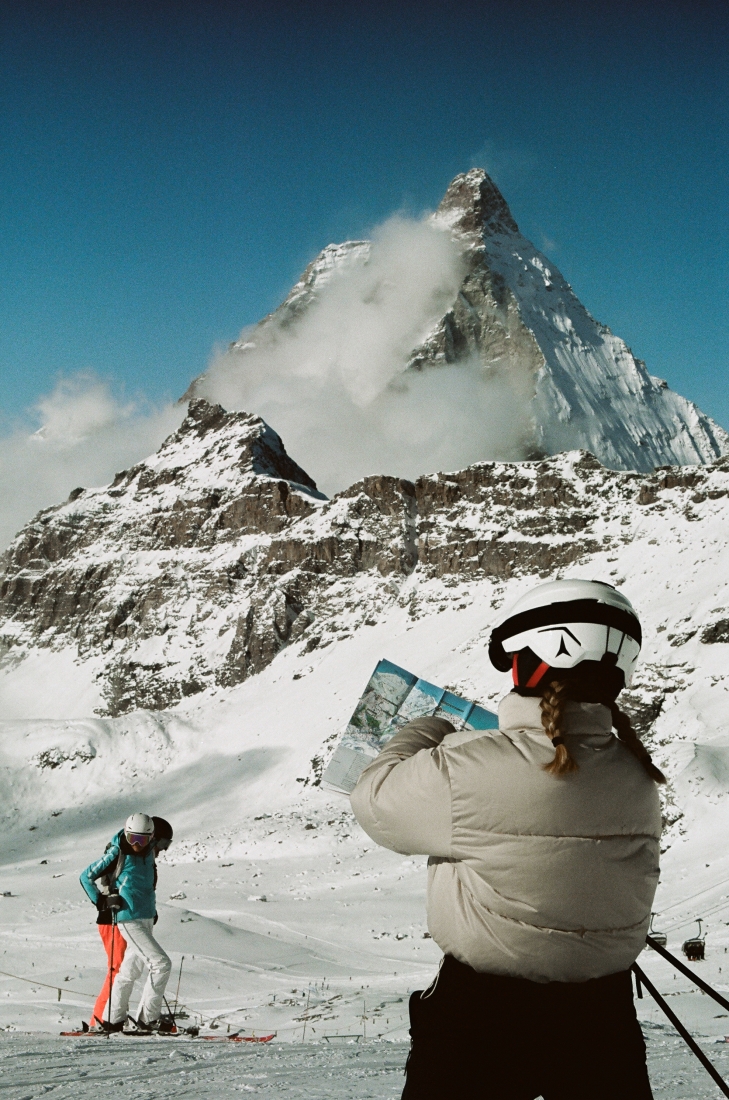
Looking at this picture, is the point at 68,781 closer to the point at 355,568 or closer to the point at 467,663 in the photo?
the point at 467,663

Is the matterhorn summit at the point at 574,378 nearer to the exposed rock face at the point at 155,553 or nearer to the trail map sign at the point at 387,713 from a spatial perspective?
the exposed rock face at the point at 155,553

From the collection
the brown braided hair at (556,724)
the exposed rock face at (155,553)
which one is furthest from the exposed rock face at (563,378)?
the brown braided hair at (556,724)

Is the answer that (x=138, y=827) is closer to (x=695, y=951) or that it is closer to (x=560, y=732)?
(x=560, y=732)

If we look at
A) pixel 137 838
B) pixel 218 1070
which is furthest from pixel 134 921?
pixel 218 1070

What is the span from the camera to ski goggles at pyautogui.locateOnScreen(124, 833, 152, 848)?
7.77 metres

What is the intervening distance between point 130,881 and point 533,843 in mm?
6260

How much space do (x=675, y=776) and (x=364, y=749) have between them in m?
34.9

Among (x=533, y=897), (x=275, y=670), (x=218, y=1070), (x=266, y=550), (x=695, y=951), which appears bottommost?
(x=695, y=951)

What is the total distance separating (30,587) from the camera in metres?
125

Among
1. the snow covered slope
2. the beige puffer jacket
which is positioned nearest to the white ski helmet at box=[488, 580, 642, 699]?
the beige puffer jacket

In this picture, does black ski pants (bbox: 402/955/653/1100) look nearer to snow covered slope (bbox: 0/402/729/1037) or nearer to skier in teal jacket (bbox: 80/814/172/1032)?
skier in teal jacket (bbox: 80/814/172/1032)

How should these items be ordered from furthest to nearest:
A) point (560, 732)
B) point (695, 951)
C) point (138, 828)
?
point (695, 951), point (138, 828), point (560, 732)

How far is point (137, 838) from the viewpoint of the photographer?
778cm

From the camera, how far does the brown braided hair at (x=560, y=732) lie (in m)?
2.30
